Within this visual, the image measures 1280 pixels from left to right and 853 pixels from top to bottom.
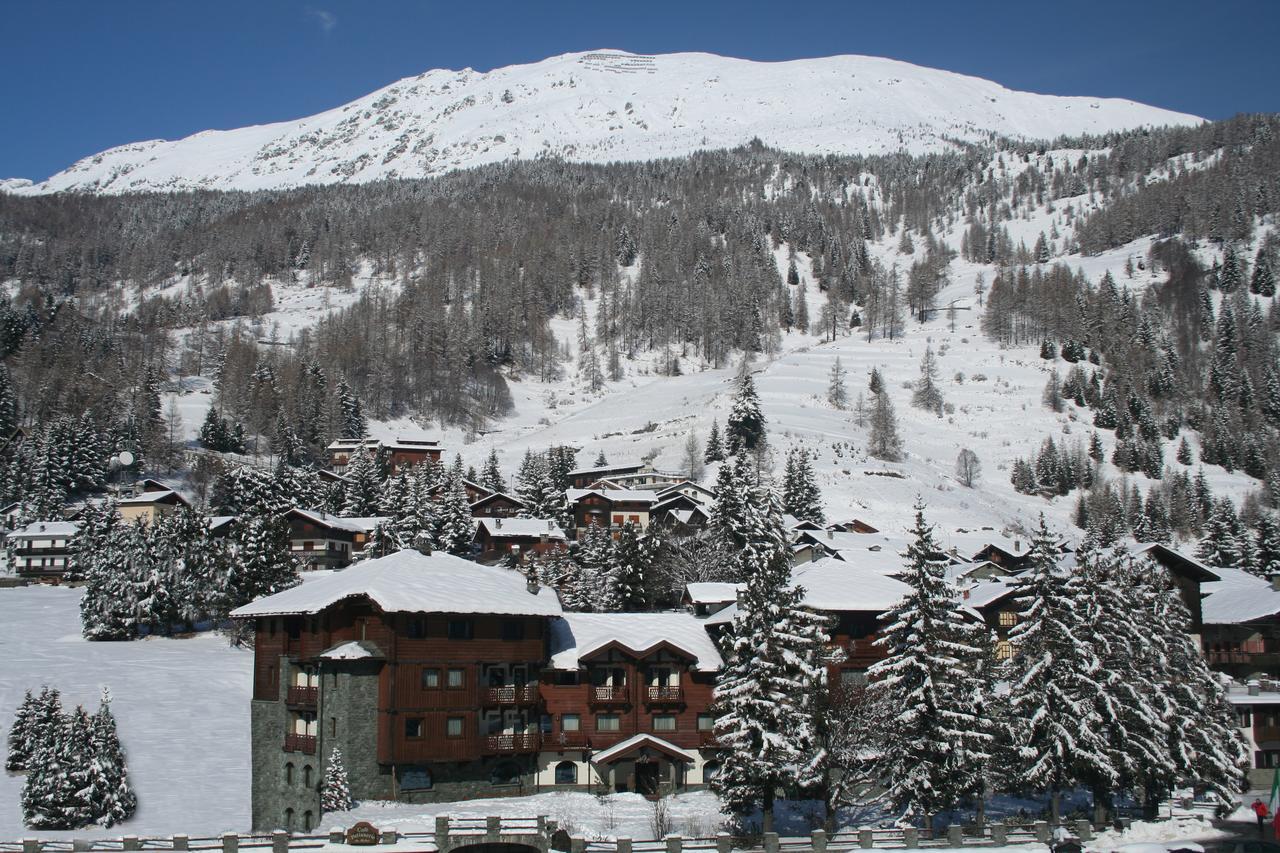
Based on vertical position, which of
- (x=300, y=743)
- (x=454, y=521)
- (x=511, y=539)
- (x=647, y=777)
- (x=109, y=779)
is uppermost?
(x=454, y=521)

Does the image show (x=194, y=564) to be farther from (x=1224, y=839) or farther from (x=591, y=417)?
(x=591, y=417)

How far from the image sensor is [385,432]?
159 m

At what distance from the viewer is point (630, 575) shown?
229 feet

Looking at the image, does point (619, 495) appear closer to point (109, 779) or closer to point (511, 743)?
point (511, 743)

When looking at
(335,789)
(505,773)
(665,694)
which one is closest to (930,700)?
(665,694)

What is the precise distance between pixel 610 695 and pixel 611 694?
0.06 metres

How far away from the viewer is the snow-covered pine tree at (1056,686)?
37.0m

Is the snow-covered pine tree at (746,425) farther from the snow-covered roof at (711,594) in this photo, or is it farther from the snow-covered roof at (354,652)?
the snow-covered roof at (354,652)

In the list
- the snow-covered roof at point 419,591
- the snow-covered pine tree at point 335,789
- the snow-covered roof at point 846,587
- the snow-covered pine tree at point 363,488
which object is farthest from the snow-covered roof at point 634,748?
the snow-covered pine tree at point 363,488

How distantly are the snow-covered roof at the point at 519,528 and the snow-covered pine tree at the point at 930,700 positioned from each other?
59249 mm

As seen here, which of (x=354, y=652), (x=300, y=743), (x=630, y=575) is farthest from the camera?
(x=630, y=575)

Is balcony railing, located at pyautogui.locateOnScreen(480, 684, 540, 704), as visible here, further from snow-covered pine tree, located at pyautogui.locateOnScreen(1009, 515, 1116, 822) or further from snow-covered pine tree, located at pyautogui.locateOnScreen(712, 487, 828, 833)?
snow-covered pine tree, located at pyautogui.locateOnScreen(1009, 515, 1116, 822)

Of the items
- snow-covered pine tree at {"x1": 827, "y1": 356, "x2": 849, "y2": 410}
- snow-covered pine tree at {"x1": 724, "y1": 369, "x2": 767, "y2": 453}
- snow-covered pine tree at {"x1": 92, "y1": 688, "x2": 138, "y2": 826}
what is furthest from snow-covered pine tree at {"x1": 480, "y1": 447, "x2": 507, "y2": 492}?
snow-covered pine tree at {"x1": 92, "y1": 688, "x2": 138, "y2": 826}

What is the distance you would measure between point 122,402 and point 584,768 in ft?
369
